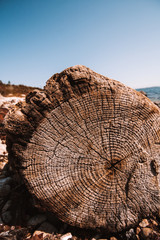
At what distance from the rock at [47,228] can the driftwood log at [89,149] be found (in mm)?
336

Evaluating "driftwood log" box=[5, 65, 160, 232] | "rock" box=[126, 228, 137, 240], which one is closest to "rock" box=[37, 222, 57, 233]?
"driftwood log" box=[5, 65, 160, 232]

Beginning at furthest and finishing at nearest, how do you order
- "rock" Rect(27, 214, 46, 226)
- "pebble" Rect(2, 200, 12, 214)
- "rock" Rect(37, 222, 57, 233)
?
1. "pebble" Rect(2, 200, 12, 214)
2. "rock" Rect(27, 214, 46, 226)
3. "rock" Rect(37, 222, 57, 233)

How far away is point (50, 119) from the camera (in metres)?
1.85

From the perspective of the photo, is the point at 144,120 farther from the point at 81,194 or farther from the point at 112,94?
the point at 81,194

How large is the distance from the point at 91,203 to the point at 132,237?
697mm

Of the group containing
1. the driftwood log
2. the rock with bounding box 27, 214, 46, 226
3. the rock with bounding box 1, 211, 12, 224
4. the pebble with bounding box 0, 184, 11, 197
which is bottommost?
the rock with bounding box 27, 214, 46, 226

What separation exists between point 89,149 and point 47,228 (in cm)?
145

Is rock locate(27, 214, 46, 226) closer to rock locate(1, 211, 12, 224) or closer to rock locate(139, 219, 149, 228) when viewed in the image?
rock locate(1, 211, 12, 224)

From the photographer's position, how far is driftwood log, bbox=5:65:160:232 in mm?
1847

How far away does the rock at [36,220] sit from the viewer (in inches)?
89.8

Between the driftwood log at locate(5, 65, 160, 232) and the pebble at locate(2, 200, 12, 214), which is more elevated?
the driftwood log at locate(5, 65, 160, 232)

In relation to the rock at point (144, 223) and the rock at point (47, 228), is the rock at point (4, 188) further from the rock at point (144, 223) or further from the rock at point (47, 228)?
the rock at point (144, 223)

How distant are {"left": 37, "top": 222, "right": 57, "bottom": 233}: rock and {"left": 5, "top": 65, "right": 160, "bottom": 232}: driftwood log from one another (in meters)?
0.34

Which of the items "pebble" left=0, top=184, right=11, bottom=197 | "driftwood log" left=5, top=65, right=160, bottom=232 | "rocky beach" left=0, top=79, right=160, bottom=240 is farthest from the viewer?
"pebble" left=0, top=184, right=11, bottom=197
